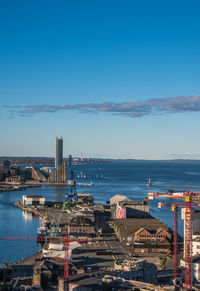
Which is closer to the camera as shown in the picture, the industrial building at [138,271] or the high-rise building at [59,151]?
the industrial building at [138,271]

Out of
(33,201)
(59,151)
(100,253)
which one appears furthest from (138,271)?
(59,151)

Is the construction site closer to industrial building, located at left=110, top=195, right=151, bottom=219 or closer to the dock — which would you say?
industrial building, located at left=110, top=195, right=151, bottom=219

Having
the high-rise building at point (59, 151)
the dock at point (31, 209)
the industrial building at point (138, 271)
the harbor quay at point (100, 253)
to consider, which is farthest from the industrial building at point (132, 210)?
the high-rise building at point (59, 151)

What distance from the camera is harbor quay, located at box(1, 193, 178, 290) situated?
50.3ft

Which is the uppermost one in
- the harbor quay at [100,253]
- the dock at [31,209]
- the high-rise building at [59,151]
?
the high-rise building at [59,151]

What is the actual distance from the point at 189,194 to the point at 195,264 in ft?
7.92

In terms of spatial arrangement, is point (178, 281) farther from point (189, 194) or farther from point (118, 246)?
point (118, 246)

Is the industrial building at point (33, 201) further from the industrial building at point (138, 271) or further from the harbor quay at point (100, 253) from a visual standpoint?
the industrial building at point (138, 271)

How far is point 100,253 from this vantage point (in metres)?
22.7

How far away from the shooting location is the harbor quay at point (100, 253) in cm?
1534

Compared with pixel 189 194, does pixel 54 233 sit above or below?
below

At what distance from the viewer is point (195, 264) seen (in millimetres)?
17562

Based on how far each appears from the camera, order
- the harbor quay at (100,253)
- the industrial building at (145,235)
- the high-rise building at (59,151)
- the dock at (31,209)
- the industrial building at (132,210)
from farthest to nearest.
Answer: the high-rise building at (59,151) < the dock at (31,209) < the industrial building at (132,210) < the industrial building at (145,235) < the harbor quay at (100,253)

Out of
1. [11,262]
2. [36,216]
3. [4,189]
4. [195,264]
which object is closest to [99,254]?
[11,262]
